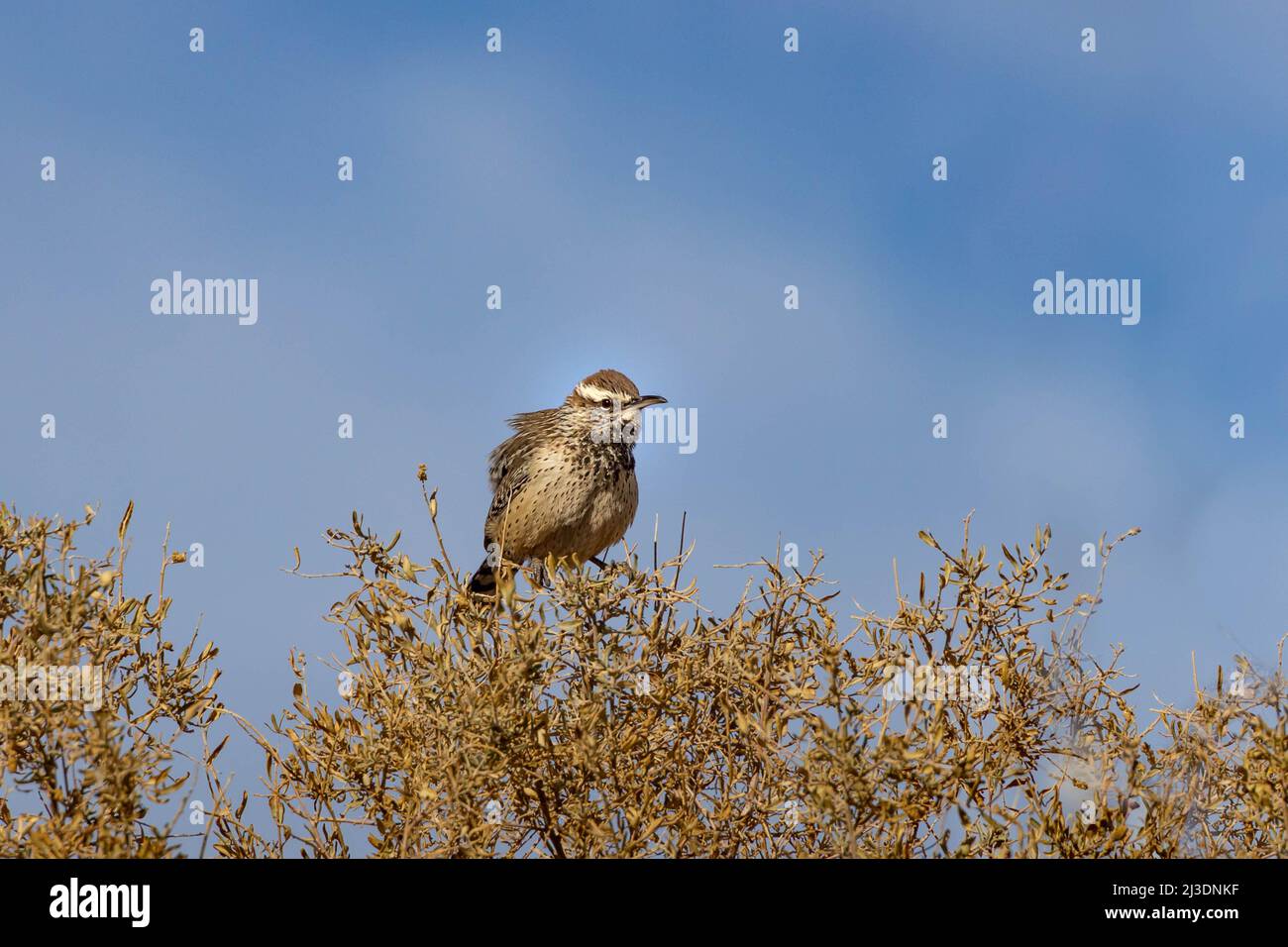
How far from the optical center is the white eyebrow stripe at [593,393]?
6.79 meters

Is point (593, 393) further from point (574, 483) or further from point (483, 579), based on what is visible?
point (483, 579)

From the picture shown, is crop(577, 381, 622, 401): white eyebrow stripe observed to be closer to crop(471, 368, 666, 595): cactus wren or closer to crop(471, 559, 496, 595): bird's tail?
crop(471, 368, 666, 595): cactus wren

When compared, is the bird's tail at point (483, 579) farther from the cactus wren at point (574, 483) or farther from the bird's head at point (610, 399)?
the bird's head at point (610, 399)

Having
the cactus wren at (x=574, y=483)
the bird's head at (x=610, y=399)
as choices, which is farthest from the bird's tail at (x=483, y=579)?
the bird's head at (x=610, y=399)

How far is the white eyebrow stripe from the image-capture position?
679 cm

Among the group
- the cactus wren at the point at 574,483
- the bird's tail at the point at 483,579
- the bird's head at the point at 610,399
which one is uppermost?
the bird's head at the point at 610,399

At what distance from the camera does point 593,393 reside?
272 inches

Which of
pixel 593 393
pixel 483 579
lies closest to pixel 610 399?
pixel 593 393

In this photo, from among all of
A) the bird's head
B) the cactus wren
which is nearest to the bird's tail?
the cactus wren

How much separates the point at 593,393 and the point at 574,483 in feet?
2.15
